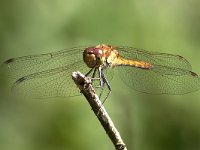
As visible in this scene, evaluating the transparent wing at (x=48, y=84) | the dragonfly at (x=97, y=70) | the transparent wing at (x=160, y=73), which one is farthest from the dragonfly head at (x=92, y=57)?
the transparent wing at (x=160, y=73)

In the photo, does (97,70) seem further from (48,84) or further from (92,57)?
(48,84)

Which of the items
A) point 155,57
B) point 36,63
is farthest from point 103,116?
point 155,57

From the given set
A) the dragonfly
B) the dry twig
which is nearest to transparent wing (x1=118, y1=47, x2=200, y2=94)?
the dragonfly

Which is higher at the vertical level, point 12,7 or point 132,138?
point 12,7

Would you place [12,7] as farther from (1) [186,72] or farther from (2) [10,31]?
(1) [186,72]

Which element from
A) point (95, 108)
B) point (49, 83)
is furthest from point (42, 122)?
point (95, 108)

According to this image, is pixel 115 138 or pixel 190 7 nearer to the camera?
pixel 115 138

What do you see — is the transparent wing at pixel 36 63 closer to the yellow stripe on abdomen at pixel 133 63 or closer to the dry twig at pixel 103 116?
the yellow stripe on abdomen at pixel 133 63
